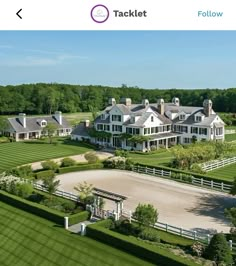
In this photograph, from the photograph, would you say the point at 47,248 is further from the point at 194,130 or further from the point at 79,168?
the point at 194,130

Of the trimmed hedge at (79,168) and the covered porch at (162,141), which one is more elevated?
the covered porch at (162,141)

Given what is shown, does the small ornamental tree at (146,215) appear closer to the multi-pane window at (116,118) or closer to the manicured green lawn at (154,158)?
the manicured green lawn at (154,158)

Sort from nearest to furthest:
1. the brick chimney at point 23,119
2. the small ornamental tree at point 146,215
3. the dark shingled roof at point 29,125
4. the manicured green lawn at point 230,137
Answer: the small ornamental tree at point 146,215 < the manicured green lawn at point 230,137 < the dark shingled roof at point 29,125 < the brick chimney at point 23,119

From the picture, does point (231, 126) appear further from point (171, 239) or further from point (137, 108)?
point (171, 239)

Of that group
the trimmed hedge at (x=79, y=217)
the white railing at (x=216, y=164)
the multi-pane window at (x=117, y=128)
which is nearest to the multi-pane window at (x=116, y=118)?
the multi-pane window at (x=117, y=128)

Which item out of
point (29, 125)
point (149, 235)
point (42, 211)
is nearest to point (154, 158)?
point (42, 211)

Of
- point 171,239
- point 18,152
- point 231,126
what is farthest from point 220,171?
point 231,126
